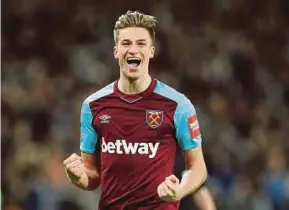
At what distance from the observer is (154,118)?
3.43m

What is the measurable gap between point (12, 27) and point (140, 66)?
16.7ft

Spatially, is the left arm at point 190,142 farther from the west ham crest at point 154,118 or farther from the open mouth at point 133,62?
the open mouth at point 133,62

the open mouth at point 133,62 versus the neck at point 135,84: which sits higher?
the open mouth at point 133,62

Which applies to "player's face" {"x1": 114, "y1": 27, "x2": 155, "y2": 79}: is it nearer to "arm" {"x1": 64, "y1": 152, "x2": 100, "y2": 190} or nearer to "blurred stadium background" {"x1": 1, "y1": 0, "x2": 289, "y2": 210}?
"arm" {"x1": 64, "y1": 152, "x2": 100, "y2": 190}

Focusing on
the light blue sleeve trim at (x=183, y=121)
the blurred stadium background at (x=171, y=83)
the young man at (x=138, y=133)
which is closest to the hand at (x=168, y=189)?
the young man at (x=138, y=133)

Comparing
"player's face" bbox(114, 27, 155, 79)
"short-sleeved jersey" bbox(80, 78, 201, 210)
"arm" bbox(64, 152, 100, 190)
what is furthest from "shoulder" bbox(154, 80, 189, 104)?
"arm" bbox(64, 152, 100, 190)

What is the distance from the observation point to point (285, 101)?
7777 millimetres

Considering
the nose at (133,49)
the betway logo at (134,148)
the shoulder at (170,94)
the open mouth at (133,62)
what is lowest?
the betway logo at (134,148)

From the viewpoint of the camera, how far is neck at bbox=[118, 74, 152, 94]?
345cm

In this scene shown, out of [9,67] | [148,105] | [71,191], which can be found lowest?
[71,191]

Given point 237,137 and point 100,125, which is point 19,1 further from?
point 100,125

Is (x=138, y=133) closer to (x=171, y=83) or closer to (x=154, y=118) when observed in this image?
(x=154, y=118)

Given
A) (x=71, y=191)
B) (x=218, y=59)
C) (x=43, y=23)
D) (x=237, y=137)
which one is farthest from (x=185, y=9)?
(x=71, y=191)

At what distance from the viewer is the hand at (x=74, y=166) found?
3314 millimetres
